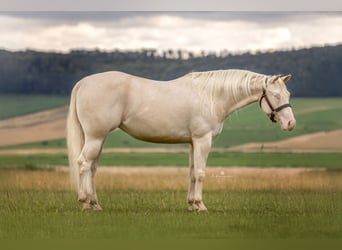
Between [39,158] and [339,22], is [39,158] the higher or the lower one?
the lower one

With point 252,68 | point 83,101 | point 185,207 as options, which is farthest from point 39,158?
point 252,68

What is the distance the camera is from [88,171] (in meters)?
5.12

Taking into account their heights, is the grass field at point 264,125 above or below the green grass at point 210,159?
above

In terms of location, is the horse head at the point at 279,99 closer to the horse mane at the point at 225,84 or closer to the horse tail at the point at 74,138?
the horse mane at the point at 225,84

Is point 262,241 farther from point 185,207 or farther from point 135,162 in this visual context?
point 135,162

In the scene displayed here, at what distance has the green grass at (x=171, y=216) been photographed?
5.02 meters

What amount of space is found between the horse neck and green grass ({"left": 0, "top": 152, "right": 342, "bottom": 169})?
0.23m

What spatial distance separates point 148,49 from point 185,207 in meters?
0.88

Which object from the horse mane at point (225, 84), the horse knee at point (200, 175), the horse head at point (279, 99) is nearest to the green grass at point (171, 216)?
the horse knee at point (200, 175)

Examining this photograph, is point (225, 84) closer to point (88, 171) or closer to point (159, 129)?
point (159, 129)

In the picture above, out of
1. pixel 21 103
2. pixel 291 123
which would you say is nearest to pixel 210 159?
pixel 291 123

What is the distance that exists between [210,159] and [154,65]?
1.97 ft

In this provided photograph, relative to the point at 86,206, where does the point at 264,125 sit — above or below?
above

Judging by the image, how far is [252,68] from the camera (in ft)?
17.1
